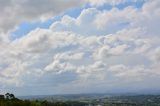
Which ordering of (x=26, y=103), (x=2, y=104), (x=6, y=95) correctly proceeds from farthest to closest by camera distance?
(x=6, y=95) < (x=26, y=103) < (x=2, y=104)

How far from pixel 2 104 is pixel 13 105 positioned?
24.8ft

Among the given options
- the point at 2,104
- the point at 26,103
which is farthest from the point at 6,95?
the point at 2,104

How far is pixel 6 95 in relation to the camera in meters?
187

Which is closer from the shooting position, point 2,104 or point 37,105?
point 2,104

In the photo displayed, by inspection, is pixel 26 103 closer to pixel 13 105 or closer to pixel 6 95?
pixel 13 105

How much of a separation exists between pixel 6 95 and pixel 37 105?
26.2 m

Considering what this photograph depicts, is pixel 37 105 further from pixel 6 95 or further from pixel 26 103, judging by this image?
pixel 6 95

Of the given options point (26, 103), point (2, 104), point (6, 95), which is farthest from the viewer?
point (6, 95)

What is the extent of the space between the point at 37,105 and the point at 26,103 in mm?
6176

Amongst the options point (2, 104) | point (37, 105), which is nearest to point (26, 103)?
point (37, 105)

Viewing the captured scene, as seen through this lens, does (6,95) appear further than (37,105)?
Yes

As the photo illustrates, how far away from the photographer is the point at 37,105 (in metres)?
170

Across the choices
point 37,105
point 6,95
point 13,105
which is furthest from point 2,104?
point 6,95

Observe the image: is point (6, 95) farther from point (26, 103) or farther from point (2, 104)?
point (2, 104)
